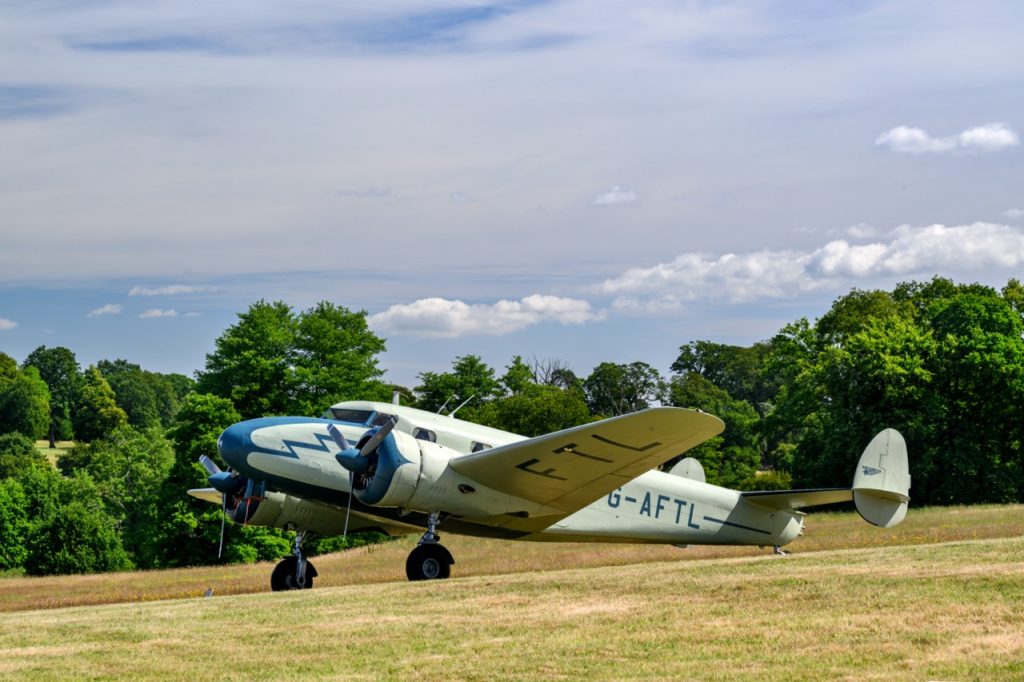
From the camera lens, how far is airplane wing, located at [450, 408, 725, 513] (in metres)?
19.0

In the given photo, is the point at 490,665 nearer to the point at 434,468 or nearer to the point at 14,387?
the point at 434,468

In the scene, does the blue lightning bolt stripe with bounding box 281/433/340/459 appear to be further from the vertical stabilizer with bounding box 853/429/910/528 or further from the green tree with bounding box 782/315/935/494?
the green tree with bounding box 782/315/935/494

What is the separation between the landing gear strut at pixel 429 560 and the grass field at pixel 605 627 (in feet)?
4.05

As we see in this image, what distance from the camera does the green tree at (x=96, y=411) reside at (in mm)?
158625

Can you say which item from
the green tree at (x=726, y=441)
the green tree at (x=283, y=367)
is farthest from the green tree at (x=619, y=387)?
the green tree at (x=283, y=367)

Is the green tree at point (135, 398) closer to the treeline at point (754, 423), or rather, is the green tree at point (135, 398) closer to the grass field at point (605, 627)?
the treeline at point (754, 423)

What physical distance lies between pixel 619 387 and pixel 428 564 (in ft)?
325

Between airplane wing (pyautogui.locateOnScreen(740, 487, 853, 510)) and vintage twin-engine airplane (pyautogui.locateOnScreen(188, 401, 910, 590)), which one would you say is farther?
airplane wing (pyautogui.locateOnScreen(740, 487, 853, 510))

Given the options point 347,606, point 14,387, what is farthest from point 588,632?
point 14,387

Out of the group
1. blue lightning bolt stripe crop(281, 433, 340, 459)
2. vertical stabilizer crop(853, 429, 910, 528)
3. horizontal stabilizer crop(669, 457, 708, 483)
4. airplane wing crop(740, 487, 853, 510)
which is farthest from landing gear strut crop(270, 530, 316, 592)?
vertical stabilizer crop(853, 429, 910, 528)

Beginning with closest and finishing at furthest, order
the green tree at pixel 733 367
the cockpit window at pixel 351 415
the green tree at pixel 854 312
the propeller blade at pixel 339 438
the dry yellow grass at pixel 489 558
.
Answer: the propeller blade at pixel 339 438 → the cockpit window at pixel 351 415 → the dry yellow grass at pixel 489 558 → the green tree at pixel 854 312 → the green tree at pixel 733 367

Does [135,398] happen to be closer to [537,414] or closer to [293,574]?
[537,414]

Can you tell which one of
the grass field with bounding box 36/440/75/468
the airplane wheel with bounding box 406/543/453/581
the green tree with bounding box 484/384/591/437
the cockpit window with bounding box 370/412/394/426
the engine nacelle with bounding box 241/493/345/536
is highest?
the green tree with bounding box 484/384/591/437

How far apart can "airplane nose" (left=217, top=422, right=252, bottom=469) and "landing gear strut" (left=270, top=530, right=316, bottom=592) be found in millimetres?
2518
